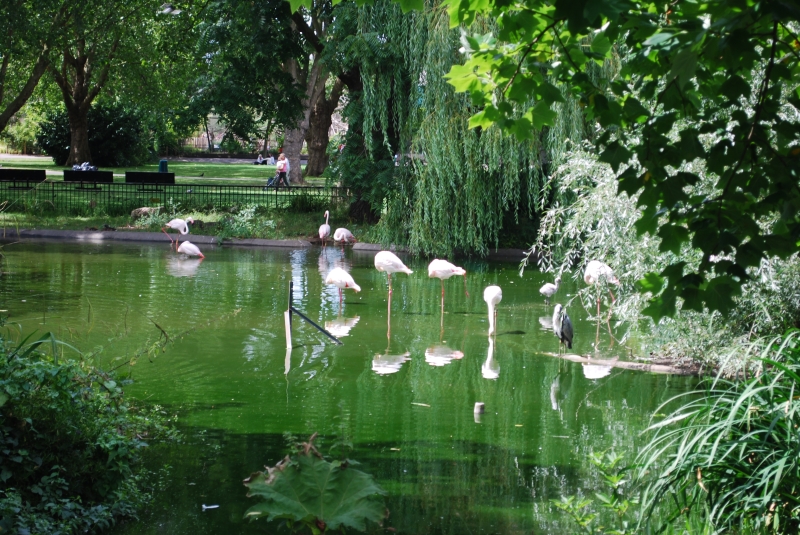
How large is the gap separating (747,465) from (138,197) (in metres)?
25.3

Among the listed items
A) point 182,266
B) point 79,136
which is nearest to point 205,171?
point 79,136

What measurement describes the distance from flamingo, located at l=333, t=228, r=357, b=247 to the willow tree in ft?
4.34

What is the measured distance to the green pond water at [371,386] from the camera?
6.53 meters

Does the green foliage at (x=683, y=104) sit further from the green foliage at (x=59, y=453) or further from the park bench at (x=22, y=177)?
the park bench at (x=22, y=177)

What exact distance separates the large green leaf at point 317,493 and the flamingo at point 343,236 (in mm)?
18017

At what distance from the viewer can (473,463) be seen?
7219 mm

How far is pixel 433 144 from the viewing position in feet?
59.7

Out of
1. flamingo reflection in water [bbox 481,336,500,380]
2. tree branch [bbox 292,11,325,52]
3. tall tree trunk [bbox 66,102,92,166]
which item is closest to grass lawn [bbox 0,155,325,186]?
tall tree trunk [bbox 66,102,92,166]

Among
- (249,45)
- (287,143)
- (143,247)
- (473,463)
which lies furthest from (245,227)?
(473,463)

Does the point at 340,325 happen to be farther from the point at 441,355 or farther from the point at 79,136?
the point at 79,136

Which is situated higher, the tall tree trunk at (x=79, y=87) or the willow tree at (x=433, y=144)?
the tall tree trunk at (x=79, y=87)

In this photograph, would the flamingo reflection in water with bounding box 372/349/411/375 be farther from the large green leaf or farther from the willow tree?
the willow tree

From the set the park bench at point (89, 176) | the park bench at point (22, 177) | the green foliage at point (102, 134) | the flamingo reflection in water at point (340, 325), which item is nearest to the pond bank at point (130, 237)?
the park bench at point (22, 177)

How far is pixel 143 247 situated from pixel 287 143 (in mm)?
14360
